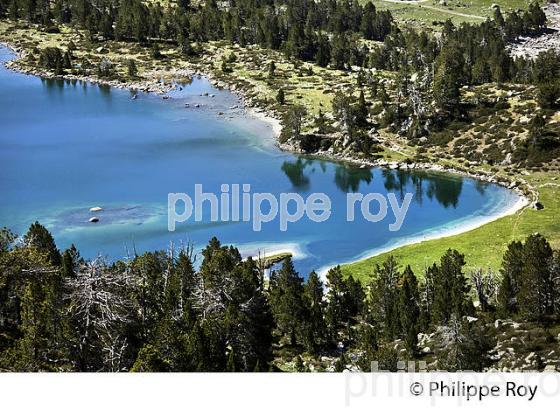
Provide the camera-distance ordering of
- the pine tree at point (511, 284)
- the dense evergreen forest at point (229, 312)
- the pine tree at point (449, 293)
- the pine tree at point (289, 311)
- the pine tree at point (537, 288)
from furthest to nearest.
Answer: the pine tree at point (511, 284) → the pine tree at point (289, 311) → the pine tree at point (449, 293) → the pine tree at point (537, 288) → the dense evergreen forest at point (229, 312)

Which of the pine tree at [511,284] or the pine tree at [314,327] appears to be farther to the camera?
the pine tree at [511,284]

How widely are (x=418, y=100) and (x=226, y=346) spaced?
6822 cm

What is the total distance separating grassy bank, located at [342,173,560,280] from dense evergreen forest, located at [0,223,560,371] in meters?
6.06

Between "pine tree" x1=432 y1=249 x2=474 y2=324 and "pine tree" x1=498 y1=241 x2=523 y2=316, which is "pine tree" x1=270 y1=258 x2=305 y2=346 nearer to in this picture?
"pine tree" x1=432 y1=249 x2=474 y2=324

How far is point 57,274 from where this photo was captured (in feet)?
123

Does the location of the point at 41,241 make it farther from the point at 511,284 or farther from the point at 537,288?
the point at 537,288

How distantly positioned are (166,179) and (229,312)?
48.0 m

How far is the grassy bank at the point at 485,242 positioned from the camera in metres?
58.1

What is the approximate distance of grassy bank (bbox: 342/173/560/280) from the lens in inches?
2288

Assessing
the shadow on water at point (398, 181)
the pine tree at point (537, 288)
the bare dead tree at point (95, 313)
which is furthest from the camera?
the shadow on water at point (398, 181)

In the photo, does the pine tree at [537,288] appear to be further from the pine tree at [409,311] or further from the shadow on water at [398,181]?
the shadow on water at [398,181]

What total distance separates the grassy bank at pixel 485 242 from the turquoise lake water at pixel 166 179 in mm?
3208

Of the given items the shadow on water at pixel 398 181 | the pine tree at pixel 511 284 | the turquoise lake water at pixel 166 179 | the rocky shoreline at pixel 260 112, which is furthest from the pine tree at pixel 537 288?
the shadow on water at pixel 398 181

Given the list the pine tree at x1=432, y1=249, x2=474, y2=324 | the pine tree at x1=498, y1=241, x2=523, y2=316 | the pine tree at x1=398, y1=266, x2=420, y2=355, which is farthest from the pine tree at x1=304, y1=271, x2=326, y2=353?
the pine tree at x1=498, y1=241, x2=523, y2=316
